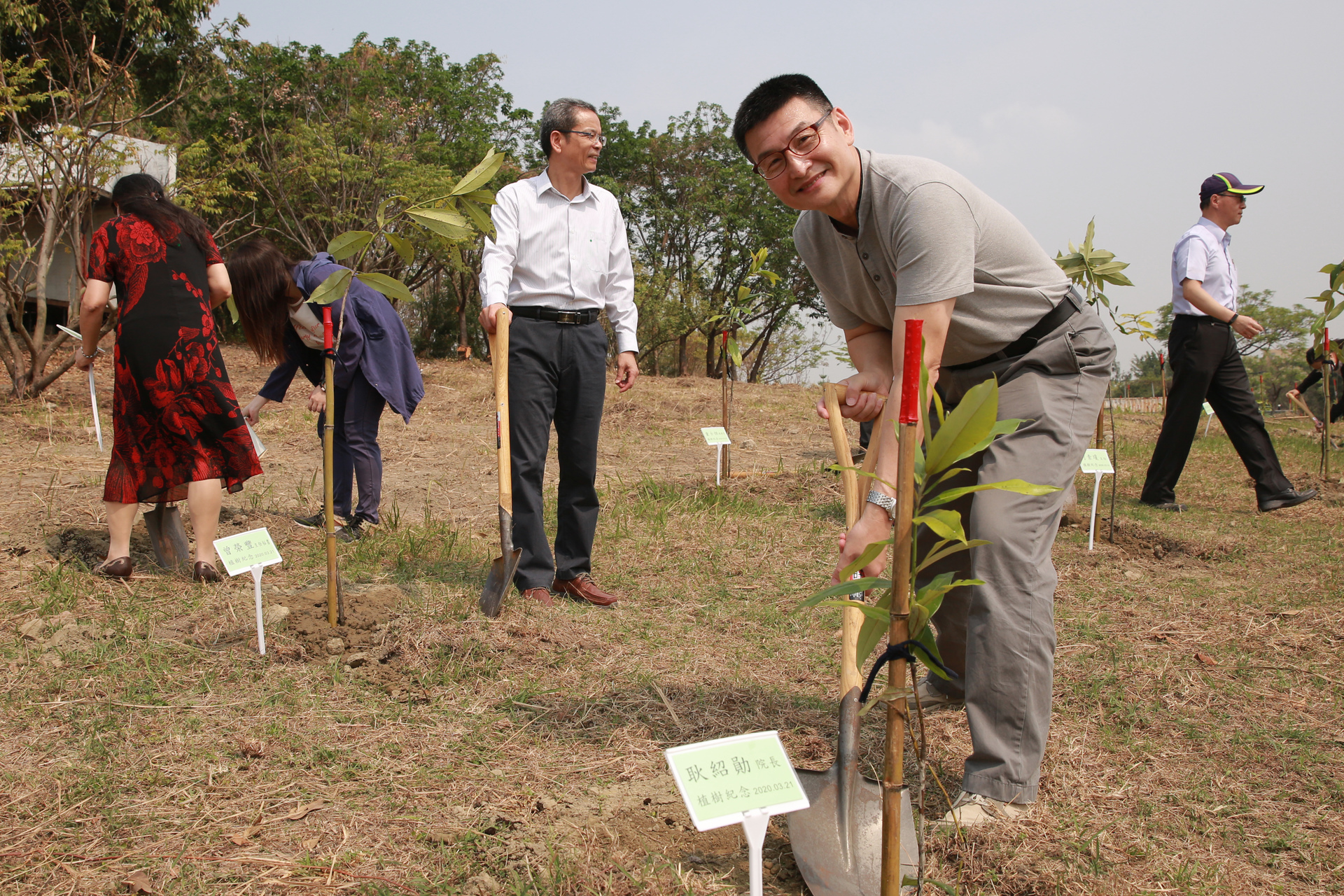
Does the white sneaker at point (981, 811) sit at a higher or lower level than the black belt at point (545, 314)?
lower

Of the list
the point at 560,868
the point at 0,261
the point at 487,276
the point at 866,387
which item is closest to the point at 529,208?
the point at 487,276

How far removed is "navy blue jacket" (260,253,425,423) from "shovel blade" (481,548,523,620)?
1484 millimetres


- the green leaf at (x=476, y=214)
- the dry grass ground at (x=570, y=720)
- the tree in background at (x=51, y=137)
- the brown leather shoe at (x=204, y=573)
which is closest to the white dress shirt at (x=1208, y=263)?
the dry grass ground at (x=570, y=720)

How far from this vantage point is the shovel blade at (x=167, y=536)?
3689 millimetres

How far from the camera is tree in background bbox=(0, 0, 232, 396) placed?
301 inches

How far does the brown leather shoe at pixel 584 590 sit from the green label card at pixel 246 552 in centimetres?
112

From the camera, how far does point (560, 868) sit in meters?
1.67

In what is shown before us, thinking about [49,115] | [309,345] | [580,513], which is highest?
[49,115]

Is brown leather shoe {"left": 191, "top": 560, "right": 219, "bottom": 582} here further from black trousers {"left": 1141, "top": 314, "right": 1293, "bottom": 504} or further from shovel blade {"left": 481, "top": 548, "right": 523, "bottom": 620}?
black trousers {"left": 1141, "top": 314, "right": 1293, "bottom": 504}

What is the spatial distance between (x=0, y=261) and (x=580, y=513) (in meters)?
7.25

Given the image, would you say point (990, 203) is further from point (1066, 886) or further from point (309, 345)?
point (309, 345)

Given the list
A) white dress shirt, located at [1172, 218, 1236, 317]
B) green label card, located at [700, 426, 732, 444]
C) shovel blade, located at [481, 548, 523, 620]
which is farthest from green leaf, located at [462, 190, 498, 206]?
white dress shirt, located at [1172, 218, 1236, 317]

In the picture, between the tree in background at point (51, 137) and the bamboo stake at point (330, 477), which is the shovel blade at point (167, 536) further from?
the tree in background at point (51, 137)

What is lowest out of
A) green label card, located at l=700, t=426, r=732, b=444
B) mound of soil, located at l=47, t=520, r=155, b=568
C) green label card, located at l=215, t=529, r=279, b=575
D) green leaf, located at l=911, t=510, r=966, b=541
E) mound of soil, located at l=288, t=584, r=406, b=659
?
mound of soil, located at l=47, t=520, r=155, b=568
